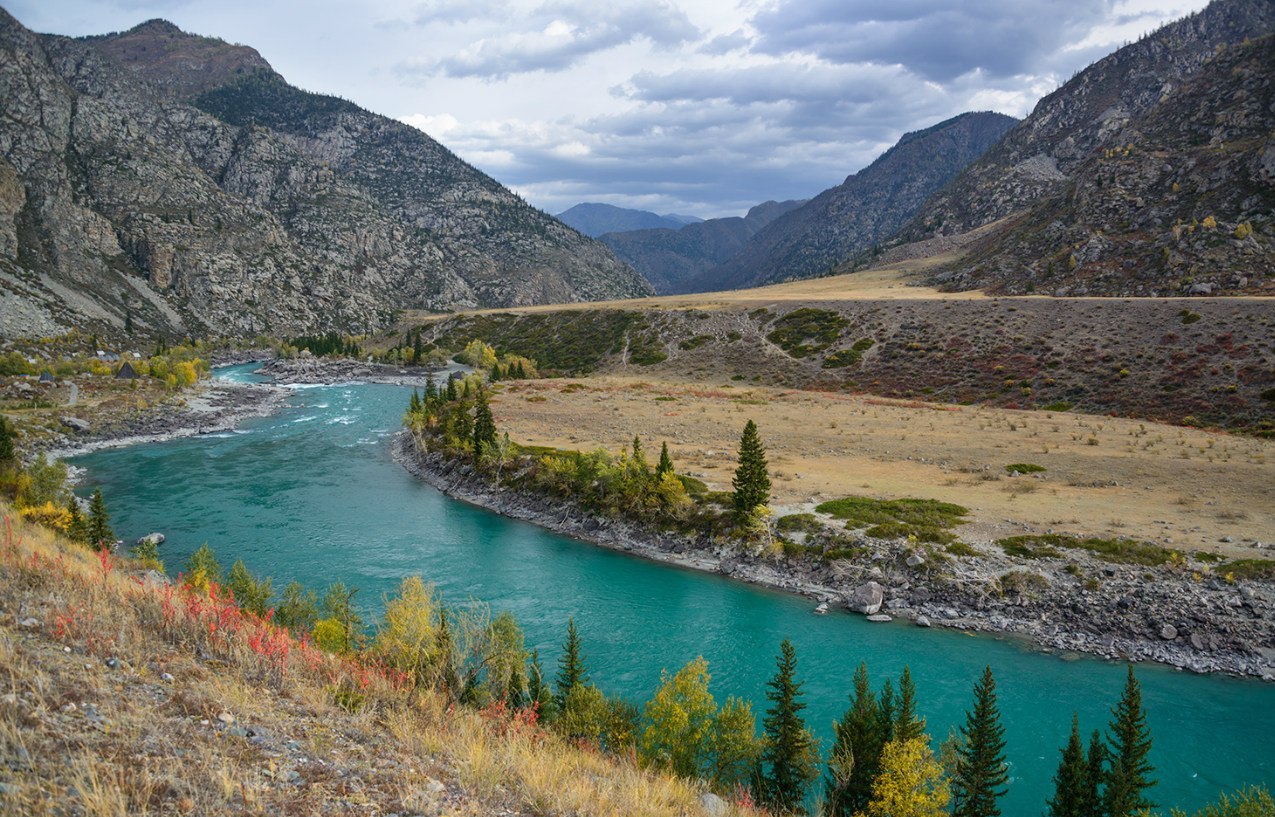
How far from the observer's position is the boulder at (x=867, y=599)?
3547 cm

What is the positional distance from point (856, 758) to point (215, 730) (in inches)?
692

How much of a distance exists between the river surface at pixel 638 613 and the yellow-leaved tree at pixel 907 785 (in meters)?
5.77

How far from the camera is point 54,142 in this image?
177 metres

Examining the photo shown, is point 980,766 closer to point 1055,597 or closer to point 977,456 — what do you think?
point 1055,597

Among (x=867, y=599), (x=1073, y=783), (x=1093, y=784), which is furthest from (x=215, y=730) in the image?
(x=867, y=599)

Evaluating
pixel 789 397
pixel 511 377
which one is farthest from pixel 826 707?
pixel 511 377

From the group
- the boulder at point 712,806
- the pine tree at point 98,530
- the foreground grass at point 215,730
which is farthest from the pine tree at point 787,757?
the pine tree at point 98,530

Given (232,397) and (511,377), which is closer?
(232,397)

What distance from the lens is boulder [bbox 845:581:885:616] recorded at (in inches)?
1396

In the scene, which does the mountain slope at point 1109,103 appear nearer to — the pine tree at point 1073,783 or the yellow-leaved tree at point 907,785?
the pine tree at point 1073,783

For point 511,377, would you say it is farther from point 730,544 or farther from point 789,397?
point 730,544

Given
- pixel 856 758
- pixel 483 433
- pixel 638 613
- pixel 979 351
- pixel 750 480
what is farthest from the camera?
pixel 979 351

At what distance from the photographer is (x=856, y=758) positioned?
773 inches

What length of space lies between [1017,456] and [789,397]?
34.4m
